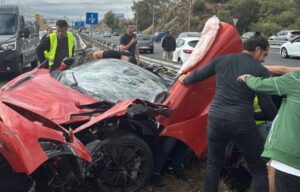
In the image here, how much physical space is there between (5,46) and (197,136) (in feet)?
32.1

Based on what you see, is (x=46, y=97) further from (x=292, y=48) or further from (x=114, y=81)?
(x=292, y=48)

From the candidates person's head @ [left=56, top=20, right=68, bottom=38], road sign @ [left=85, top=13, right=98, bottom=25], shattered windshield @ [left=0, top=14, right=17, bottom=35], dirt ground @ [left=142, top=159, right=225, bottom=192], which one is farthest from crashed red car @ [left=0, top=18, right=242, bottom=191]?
road sign @ [left=85, top=13, right=98, bottom=25]

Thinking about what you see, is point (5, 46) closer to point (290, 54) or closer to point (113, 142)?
point (113, 142)

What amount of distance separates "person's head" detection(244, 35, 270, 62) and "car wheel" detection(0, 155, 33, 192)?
2.08 m

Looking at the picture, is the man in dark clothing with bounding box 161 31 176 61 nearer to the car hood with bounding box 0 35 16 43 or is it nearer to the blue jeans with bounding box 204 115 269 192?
the car hood with bounding box 0 35 16 43

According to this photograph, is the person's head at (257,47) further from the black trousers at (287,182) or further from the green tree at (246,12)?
the green tree at (246,12)

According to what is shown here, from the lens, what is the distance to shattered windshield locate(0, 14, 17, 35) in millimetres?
13781

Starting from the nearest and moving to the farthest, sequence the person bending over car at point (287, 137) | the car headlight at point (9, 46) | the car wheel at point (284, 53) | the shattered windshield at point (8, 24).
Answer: the person bending over car at point (287, 137), the car headlight at point (9, 46), the shattered windshield at point (8, 24), the car wheel at point (284, 53)

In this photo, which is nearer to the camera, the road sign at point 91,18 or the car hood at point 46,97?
the car hood at point 46,97

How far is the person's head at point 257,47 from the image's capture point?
3.91 metres

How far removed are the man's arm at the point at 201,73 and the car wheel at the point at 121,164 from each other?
0.73 m

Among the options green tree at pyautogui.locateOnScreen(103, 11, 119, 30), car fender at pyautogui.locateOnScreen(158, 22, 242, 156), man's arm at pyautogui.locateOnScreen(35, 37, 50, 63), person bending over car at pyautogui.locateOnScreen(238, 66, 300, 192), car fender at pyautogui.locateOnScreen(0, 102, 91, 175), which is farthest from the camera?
green tree at pyautogui.locateOnScreen(103, 11, 119, 30)

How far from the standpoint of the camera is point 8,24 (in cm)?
1400

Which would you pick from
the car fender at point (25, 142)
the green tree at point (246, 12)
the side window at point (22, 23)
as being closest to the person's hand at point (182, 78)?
the car fender at point (25, 142)
